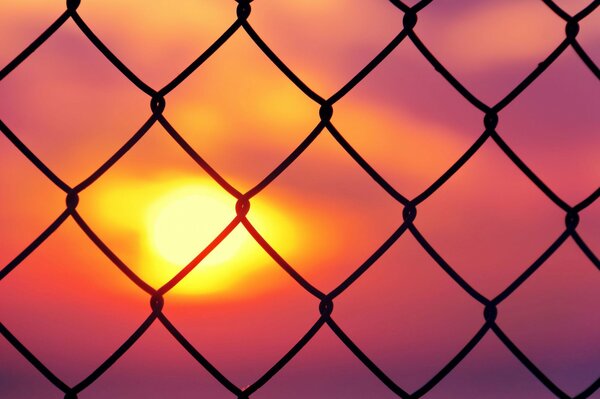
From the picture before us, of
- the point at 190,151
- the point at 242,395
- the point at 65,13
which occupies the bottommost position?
the point at 242,395

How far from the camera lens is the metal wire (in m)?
1.11

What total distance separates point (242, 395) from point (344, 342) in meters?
0.17

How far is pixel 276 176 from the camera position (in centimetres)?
123

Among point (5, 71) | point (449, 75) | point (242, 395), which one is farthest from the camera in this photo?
point (449, 75)

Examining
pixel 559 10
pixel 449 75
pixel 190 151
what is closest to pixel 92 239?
pixel 190 151

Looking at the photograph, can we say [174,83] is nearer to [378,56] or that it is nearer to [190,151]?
[190,151]

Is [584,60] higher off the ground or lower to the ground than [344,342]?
higher

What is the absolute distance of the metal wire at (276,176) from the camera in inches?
43.8

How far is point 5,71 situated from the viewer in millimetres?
1049

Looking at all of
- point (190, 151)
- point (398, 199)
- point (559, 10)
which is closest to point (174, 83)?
point (190, 151)

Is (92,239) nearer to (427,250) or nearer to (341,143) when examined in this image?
(341,143)

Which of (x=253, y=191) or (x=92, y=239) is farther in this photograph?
(x=253, y=191)

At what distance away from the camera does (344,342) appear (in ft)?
4.10

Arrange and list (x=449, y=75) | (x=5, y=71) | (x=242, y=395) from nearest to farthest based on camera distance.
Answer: (x=5, y=71) < (x=242, y=395) < (x=449, y=75)
